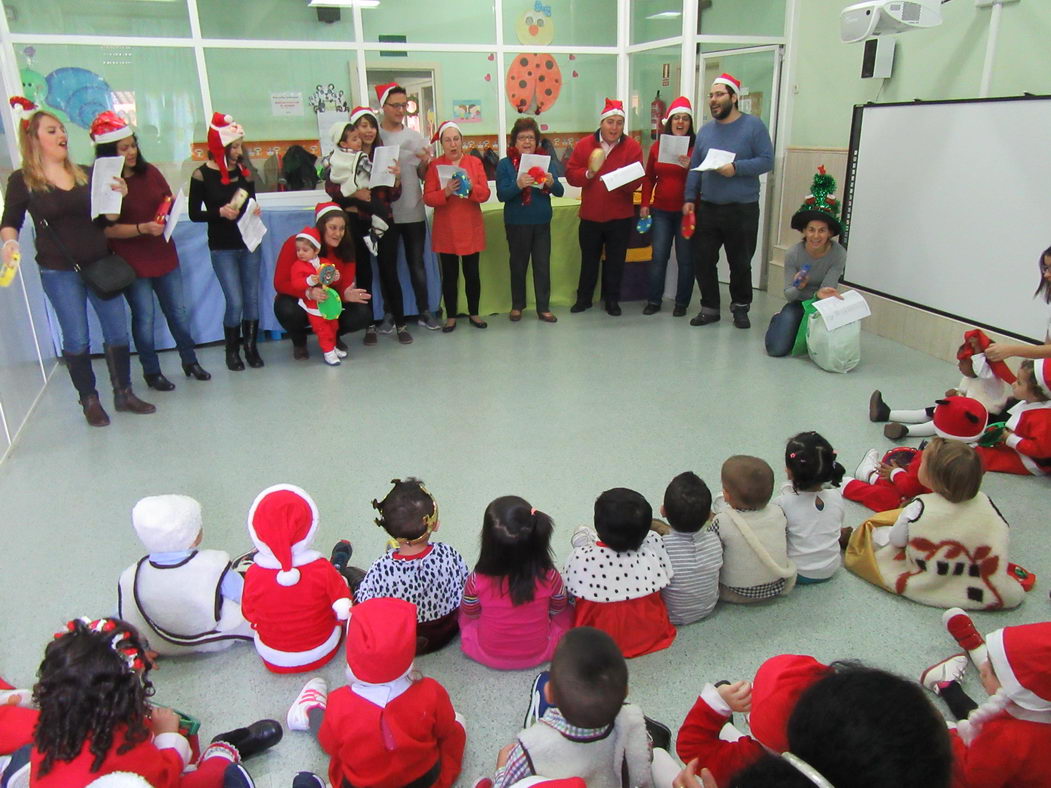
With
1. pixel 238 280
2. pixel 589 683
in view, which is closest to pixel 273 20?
pixel 238 280

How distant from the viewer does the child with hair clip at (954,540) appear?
2064 mm

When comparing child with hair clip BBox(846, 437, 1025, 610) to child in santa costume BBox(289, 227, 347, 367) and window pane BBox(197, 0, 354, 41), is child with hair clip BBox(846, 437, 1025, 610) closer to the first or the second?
child in santa costume BBox(289, 227, 347, 367)

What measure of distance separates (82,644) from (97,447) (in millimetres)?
2497

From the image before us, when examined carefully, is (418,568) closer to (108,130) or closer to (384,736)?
(384,736)

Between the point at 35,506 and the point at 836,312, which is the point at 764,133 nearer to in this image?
the point at 836,312

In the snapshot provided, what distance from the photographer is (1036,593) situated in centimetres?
220

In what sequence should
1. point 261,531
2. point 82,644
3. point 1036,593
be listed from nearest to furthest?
point 82,644 < point 261,531 < point 1036,593

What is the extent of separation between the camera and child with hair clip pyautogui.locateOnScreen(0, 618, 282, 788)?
1187 millimetres

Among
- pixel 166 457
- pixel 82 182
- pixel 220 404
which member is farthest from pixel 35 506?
pixel 82 182

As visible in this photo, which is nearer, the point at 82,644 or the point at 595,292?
the point at 82,644

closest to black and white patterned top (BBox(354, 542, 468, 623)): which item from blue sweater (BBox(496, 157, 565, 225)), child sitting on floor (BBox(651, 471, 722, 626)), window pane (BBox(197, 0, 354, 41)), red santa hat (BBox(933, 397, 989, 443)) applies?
child sitting on floor (BBox(651, 471, 722, 626))

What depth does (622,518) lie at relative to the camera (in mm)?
1835

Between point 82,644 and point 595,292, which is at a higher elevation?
point 82,644

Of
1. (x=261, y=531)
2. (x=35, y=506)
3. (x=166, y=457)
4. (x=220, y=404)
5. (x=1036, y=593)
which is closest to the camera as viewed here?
(x=261, y=531)
